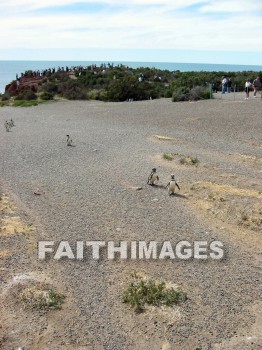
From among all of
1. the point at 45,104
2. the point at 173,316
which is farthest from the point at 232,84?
the point at 173,316

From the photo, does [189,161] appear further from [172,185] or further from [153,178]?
[172,185]

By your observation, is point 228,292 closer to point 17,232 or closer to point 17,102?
point 17,232

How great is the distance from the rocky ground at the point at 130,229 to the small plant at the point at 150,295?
0.38 feet

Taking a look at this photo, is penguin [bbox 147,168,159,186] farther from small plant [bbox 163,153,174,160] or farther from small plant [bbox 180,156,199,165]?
small plant [bbox 163,153,174,160]

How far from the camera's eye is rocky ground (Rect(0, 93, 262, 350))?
6.26m

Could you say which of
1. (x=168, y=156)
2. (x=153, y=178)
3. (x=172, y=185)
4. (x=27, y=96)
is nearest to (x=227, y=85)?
(x=27, y=96)

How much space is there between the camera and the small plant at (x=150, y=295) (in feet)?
22.1

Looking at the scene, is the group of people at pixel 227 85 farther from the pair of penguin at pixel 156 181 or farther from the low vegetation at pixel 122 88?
the pair of penguin at pixel 156 181

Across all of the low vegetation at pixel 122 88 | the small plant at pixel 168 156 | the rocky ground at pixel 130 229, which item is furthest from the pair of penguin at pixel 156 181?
the low vegetation at pixel 122 88

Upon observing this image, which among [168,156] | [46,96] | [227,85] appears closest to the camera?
[168,156]

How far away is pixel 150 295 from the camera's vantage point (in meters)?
6.82

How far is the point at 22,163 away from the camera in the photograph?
16.0 meters

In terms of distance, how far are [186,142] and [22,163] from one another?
20.9ft

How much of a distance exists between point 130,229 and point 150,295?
282cm
